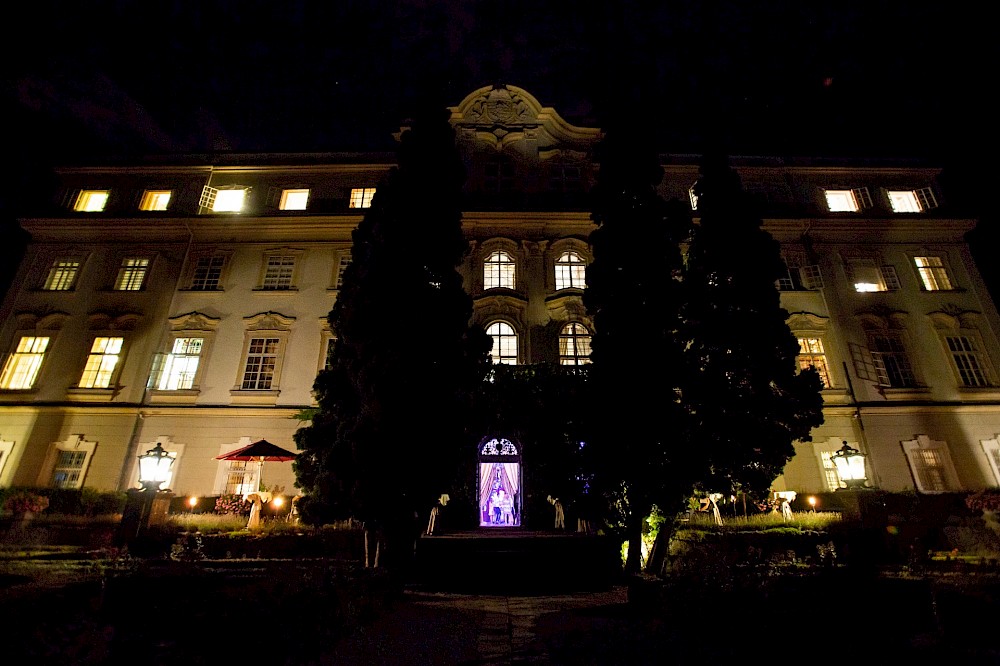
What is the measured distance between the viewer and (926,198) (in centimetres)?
2442

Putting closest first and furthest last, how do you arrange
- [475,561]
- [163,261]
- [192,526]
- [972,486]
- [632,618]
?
[632,618]
[475,561]
[192,526]
[972,486]
[163,261]

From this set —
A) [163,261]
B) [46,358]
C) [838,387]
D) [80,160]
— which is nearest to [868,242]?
[838,387]

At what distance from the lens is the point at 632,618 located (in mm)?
7230

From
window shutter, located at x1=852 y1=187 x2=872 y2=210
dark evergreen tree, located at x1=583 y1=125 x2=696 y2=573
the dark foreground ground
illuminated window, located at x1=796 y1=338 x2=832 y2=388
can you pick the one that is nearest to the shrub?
the dark foreground ground

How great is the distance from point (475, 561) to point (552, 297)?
39.7ft

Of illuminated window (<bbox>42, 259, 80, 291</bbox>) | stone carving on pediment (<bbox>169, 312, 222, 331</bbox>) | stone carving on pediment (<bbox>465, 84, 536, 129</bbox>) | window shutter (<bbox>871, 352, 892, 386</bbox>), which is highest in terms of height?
→ stone carving on pediment (<bbox>465, 84, 536, 129</bbox>)

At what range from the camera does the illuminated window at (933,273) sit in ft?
72.8

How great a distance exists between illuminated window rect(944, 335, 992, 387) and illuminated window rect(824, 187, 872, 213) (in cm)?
778

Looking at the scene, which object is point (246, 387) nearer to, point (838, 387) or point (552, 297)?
Result: point (552, 297)

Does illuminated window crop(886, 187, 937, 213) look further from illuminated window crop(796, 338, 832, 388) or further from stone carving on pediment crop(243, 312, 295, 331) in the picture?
stone carving on pediment crop(243, 312, 295, 331)

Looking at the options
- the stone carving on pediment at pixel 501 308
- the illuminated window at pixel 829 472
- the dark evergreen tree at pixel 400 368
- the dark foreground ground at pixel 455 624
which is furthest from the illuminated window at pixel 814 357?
the dark foreground ground at pixel 455 624

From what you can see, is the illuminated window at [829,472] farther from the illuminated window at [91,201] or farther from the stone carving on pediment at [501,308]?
the illuminated window at [91,201]

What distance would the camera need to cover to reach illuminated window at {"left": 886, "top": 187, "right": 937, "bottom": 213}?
24.2 metres

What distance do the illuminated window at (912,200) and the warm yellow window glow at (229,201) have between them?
112ft
